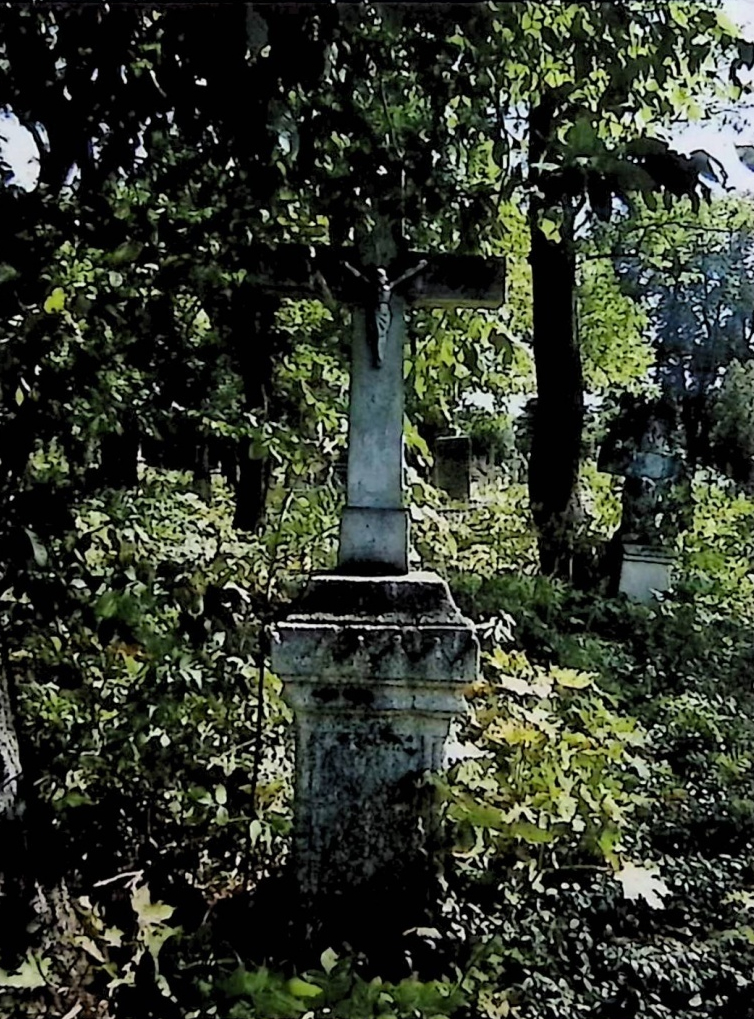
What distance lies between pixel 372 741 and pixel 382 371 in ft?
2.19

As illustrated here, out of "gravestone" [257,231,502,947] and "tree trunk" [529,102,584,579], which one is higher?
"tree trunk" [529,102,584,579]

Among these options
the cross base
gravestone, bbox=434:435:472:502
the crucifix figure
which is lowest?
the cross base

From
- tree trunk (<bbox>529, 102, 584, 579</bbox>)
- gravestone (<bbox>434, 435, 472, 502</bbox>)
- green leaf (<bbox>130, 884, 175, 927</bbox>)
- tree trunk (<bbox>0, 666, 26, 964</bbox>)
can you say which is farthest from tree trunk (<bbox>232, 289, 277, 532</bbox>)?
gravestone (<bbox>434, 435, 472, 502</bbox>)

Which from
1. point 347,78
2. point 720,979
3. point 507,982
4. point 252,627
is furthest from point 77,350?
point 720,979

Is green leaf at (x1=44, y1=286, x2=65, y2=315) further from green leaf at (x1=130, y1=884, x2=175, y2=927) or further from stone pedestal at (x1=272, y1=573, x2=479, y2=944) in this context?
green leaf at (x1=130, y1=884, x2=175, y2=927)

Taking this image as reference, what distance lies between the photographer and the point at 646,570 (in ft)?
15.9

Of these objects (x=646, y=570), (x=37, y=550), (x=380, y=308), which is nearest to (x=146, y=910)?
(x=37, y=550)

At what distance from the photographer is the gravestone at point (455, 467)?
19.1ft

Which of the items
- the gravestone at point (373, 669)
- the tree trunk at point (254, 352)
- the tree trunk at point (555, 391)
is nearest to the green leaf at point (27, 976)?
the gravestone at point (373, 669)

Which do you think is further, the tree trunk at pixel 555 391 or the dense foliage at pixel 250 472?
the tree trunk at pixel 555 391

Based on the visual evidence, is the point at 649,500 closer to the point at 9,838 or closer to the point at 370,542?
the point at 370,542

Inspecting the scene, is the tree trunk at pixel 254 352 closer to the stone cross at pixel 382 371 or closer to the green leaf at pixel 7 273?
the stone cross at pixel 382 371

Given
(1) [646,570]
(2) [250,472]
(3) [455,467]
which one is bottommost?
(1) [646,570]

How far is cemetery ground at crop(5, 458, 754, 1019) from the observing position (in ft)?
4.66
